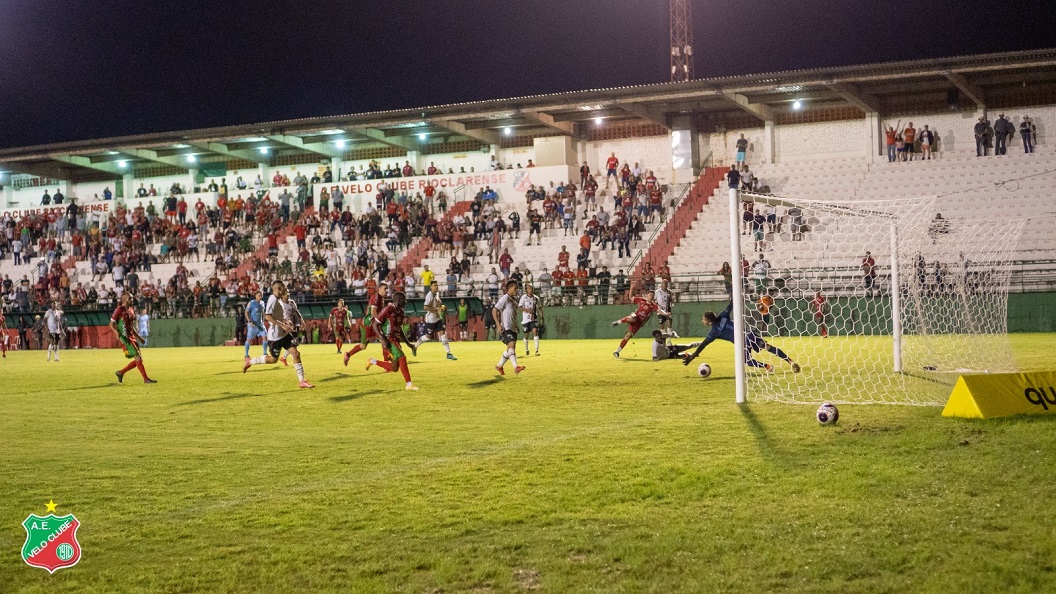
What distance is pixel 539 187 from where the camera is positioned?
40.6m

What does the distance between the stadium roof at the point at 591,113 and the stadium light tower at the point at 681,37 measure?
4438mm

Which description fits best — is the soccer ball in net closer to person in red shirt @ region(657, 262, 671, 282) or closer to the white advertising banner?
person in red shirt @ region(657, 262, 671, 282)

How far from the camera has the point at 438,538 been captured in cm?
602

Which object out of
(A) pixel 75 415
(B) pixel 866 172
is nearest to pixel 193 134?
(B) pixel 866 172

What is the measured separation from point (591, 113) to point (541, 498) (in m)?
35.9

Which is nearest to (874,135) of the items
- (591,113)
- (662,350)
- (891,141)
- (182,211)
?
(891,141)

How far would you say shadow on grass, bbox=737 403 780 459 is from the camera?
8516 millimetres

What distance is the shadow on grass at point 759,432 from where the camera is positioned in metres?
8.52

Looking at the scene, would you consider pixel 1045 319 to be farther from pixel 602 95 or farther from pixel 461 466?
pixel 461 466

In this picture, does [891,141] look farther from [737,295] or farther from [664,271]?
[737,295]

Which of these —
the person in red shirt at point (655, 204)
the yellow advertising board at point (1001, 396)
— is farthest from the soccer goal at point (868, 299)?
the person in red shirt at point (655, 204)

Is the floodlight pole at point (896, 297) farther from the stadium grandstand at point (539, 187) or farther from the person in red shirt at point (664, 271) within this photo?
the person in red shirt at point (664, 271)

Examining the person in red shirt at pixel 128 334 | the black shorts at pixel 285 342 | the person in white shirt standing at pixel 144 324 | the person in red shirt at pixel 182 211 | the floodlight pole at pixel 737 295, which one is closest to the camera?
the floodlight pole at pixel 737 295

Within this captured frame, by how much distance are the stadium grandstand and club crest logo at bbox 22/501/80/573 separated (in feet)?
73.6
